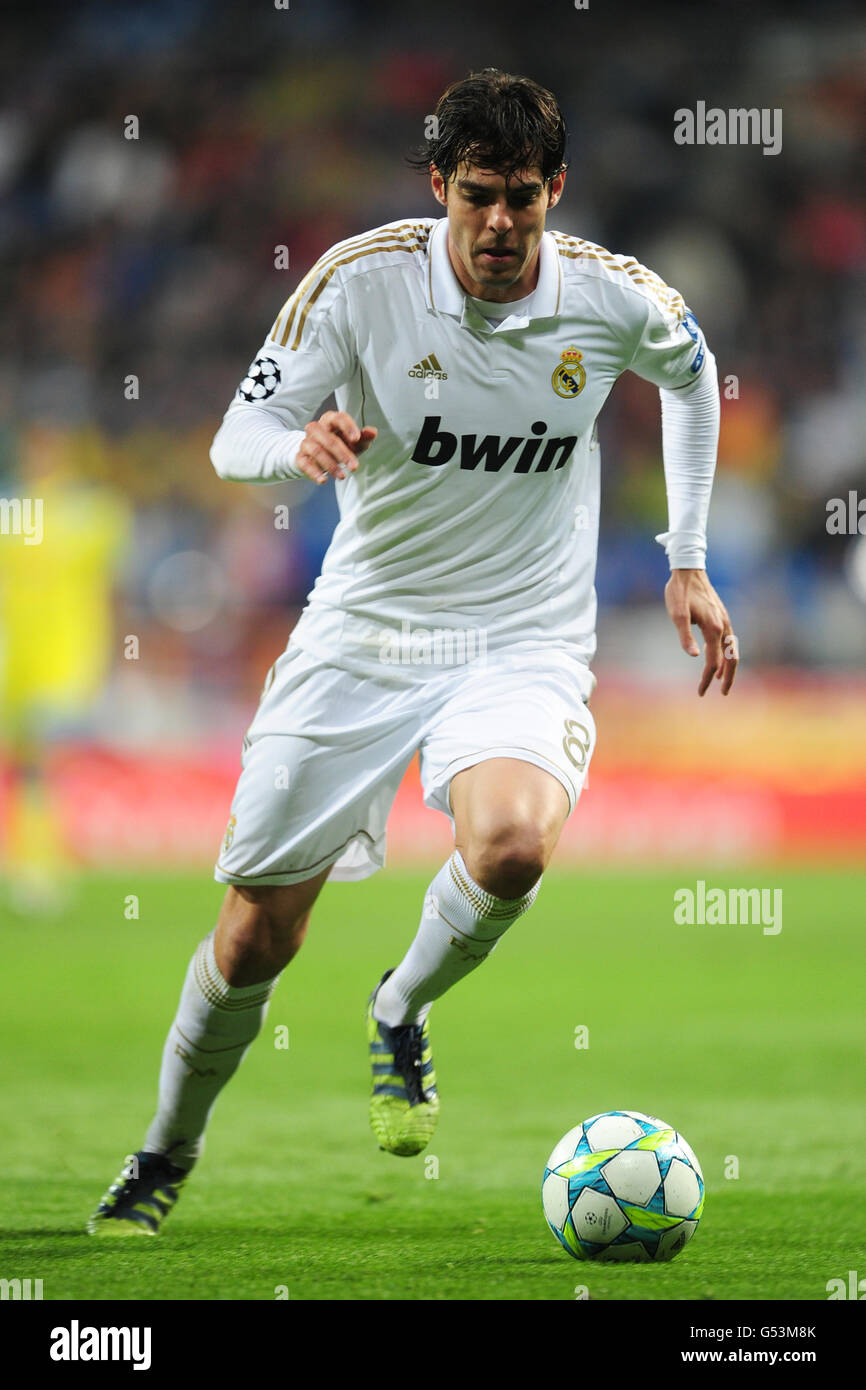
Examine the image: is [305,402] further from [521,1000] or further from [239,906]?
[521,1000]

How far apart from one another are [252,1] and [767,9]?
5634 mm

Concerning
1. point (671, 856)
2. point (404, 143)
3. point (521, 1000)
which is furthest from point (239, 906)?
point (404, 143)

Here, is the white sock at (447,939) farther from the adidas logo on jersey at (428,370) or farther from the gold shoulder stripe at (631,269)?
the gold shoulder stripe at (631,269)

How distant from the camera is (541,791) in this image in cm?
393

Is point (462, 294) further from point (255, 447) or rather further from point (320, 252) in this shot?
point (320, 252)

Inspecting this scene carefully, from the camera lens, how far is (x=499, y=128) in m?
3.87

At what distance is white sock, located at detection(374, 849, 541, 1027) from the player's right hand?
3.21 ft

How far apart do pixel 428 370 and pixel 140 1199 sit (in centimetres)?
207

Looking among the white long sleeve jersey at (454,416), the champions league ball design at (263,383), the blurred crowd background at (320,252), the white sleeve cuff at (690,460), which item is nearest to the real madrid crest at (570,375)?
the white long sleeve jersey at (454,416)

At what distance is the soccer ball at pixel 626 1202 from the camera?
12.5 ft

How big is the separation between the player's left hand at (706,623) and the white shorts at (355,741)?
0.28 m

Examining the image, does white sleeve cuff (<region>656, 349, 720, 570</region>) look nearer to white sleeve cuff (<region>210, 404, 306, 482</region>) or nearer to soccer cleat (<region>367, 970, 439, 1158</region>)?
white sleeve cuff (<region>210, 404, 306, 482</region>)

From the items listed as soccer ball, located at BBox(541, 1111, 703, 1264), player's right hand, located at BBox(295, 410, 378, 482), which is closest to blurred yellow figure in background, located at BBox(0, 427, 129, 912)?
soccer ball, located at BBox(541, 1111, 703, 1264)
